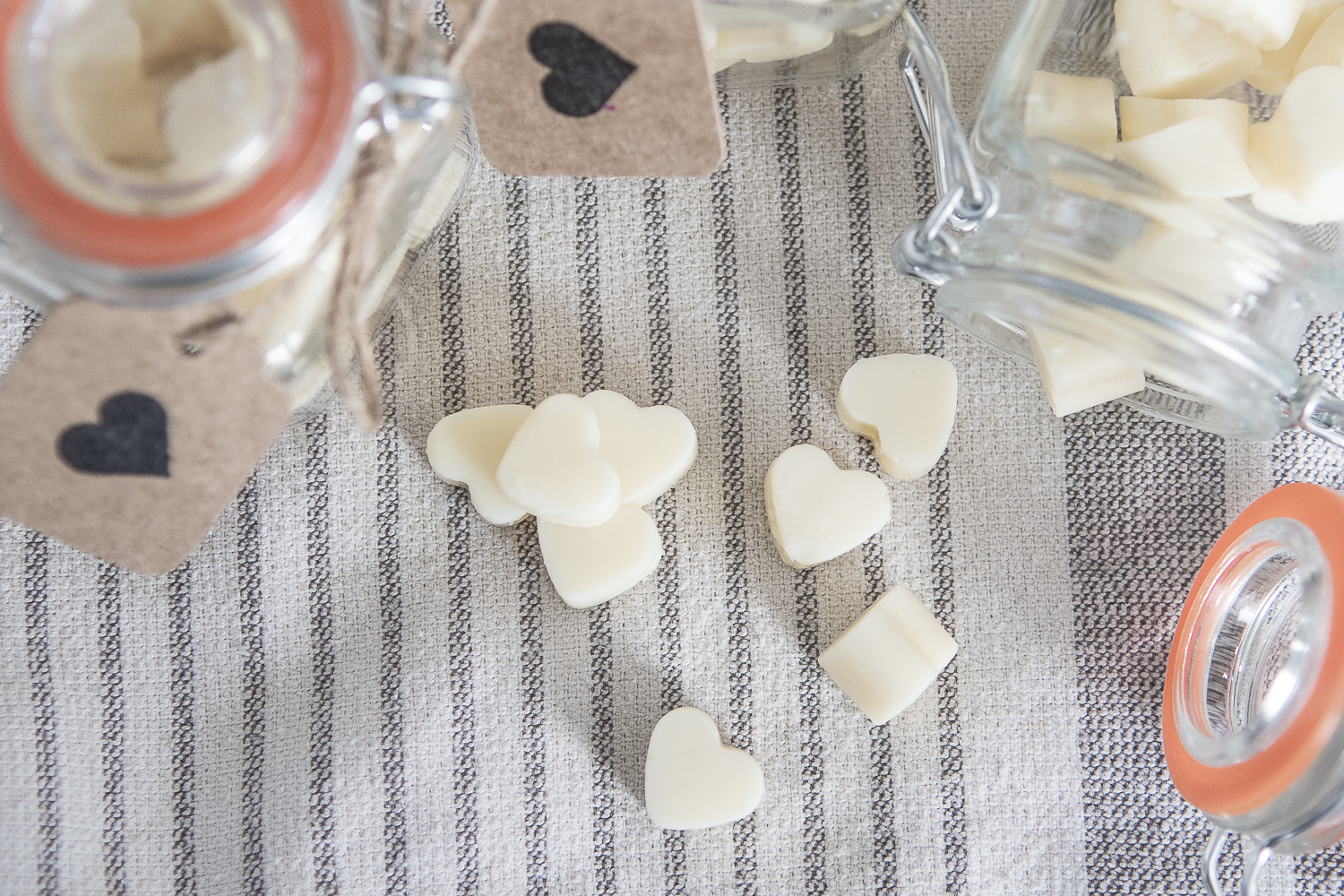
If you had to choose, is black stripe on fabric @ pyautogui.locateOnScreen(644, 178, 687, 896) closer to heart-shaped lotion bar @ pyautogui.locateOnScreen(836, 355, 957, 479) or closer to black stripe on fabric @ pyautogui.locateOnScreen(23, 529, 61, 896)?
heart-shaped lotion bar @ pyautogui.locateOnScreen(836, 355, 957, 479)

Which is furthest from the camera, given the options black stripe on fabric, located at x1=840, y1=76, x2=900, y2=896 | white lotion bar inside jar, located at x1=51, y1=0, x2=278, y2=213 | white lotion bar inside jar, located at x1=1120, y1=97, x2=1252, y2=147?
black stripe on fabric, located at x1=840, y1=76, x2=900, y2=896

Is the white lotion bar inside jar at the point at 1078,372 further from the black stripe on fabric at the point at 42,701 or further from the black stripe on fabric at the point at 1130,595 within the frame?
the black stripe on fabric at the point at 42,701

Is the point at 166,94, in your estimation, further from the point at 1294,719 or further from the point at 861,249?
the point at 1294,719

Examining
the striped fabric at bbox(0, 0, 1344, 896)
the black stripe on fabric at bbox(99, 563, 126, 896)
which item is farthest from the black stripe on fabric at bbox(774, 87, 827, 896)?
the black stripe on fabric at bbox(99, 563, 126, 896)

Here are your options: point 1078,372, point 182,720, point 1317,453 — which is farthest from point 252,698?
point 1317,453

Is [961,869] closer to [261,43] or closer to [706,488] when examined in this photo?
[706,488]

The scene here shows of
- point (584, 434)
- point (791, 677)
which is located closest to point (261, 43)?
point (584, 434)

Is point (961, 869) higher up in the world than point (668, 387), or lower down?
lower down
